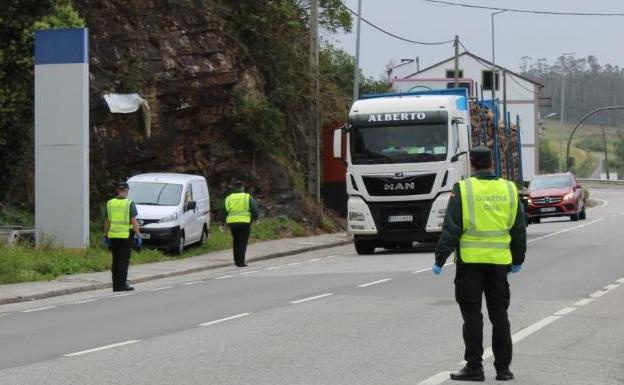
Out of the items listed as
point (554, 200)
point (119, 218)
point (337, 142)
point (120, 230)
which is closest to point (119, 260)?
point (120, 230)

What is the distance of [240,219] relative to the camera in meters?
26.2

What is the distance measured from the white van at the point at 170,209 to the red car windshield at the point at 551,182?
18.1 metres

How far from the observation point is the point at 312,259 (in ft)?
91.9

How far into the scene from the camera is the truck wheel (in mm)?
28531

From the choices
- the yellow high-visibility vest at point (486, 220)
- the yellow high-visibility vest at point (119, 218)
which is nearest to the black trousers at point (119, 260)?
the yellow high-visibility vest at point (119, 218)

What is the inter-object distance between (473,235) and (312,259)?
1840 centimetres

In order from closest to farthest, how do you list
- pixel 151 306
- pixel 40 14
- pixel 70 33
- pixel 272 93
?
pixel 151 306
pixel 70 33
pixel 40 14
pixel 272 93

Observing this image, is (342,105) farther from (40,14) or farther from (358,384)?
(358,384)

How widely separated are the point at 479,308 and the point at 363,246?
1908cm

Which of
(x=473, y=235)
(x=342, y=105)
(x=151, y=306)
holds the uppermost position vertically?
(x=342, y=105)

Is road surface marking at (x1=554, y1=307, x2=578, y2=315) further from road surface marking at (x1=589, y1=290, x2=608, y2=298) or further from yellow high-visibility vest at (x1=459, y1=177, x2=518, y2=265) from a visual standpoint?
yellow high-visibility vest at (x1=459, y1=177, x2=518, y2=265)

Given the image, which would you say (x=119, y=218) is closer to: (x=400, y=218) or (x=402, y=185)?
(x=402, y=185)

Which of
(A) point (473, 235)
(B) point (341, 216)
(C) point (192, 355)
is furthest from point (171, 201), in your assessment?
(A) point (473, 235)

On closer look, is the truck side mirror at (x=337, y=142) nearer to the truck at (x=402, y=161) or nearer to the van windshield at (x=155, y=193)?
the truck at (x=402, y=161)
